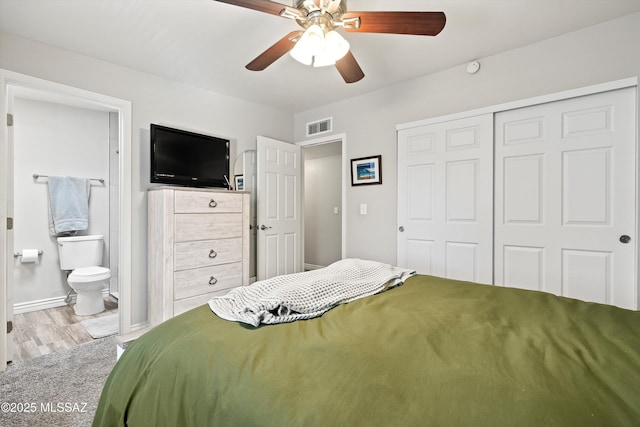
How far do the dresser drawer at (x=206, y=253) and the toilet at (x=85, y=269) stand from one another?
142cm

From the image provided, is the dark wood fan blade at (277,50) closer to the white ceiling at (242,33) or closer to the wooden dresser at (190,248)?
the white ceiling at (242,33)

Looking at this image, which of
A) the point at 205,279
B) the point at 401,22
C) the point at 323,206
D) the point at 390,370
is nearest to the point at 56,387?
the point at 205,279

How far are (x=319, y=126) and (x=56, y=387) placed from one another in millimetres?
3437

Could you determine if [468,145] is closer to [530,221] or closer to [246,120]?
[530,221]

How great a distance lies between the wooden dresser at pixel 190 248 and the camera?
2.48m

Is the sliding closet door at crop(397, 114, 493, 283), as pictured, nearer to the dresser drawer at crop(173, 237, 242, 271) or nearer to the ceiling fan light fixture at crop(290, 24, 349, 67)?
the ceiling fan light fixture at crop(290, 24, 349, 67)

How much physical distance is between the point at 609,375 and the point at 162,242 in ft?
8.97

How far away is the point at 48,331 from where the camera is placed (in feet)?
9.13

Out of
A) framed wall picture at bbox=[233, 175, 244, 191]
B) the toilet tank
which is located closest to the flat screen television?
framed wall picture at bbox=[233, 175, 244, 191]

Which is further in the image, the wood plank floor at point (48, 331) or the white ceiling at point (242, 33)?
the wood plank floor at point (48, 331)

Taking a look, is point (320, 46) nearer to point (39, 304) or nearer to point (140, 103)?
point (140, 103)

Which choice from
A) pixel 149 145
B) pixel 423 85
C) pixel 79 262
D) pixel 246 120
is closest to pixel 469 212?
pixel 423 85

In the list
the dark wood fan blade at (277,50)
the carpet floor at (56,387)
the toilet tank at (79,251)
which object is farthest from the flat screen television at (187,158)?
the toilet tank at (79,251)

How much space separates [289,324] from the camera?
104cm
